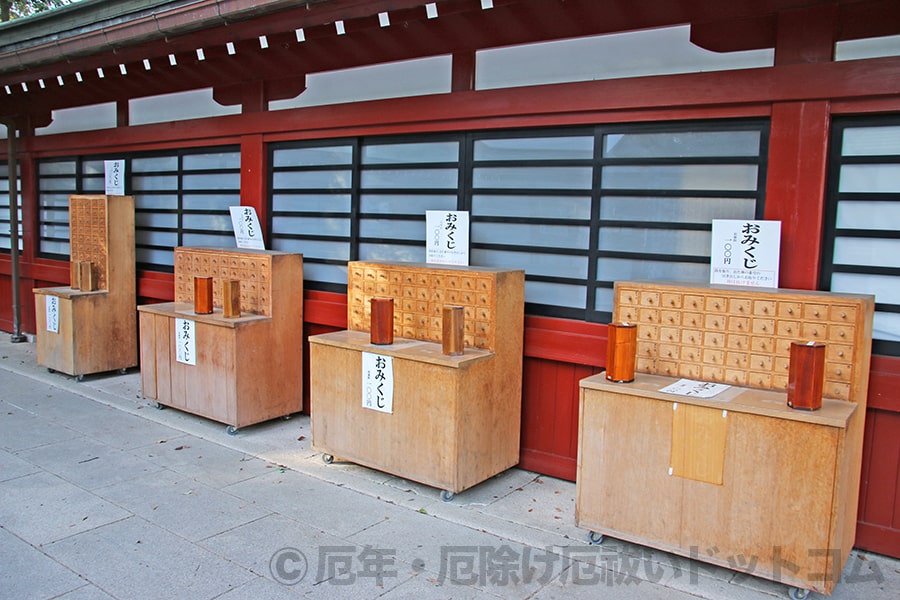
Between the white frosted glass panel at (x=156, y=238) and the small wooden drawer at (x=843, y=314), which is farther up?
the white frosted glass panel at (x=156, y=238)

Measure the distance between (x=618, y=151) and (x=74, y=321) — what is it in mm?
5755

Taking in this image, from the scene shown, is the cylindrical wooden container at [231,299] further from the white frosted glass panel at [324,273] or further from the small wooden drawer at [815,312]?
the small wooden drawer at [815,312]

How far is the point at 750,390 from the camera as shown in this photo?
11.6 ft

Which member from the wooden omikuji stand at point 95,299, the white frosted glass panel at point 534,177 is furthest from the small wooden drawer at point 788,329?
the wooden omikuji stand at point 95,299

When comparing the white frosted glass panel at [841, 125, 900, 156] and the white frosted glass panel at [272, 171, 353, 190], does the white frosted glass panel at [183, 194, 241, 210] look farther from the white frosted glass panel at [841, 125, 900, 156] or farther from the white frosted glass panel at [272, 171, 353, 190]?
the white frosted glass panel at [841, 125, 900, 156]

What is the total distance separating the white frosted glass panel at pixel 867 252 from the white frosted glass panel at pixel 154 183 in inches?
255

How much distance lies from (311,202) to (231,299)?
1244mm

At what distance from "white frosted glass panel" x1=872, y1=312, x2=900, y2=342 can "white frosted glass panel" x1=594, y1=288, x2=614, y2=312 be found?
1522mm

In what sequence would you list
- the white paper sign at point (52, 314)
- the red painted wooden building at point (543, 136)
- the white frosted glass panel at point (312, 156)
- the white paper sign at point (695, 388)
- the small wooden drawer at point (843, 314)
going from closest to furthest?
the small wooden drawer at point (843, 314)
the white paper sign at point (695, 388)
the red painted wooden building at point (543, 136)
the white frosted glass panel at point (312, 156)
the white paper sign at point (52, 314)

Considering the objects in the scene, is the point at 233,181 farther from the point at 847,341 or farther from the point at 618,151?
the point at 847,341

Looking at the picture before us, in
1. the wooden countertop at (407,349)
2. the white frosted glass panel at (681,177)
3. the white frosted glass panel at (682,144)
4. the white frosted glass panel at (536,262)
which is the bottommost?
the wooden countertop at (407,349)

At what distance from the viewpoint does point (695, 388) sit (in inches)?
141

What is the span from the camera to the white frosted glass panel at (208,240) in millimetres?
6918

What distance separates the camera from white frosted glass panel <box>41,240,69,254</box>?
8648mm
